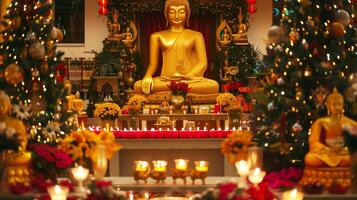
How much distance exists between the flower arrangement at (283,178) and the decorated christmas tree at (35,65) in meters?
2.33

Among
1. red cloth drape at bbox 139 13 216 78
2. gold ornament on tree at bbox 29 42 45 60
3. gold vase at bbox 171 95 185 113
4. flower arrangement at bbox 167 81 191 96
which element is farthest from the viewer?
red cloth drape at bbox 139 13 216 78

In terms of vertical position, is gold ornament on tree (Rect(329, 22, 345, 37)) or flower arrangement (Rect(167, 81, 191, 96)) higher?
gold ornament on tree (Rect(329, 22, 345, 37))

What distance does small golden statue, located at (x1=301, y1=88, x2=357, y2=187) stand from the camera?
7289 mm

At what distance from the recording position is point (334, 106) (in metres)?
7.34

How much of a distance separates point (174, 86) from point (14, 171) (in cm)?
643

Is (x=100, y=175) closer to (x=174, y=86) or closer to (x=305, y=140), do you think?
(x=305, y=140)

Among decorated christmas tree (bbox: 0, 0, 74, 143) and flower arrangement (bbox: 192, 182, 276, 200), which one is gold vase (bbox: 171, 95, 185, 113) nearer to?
decorated christmas tree (bbox: 0, 0, 74, 143)

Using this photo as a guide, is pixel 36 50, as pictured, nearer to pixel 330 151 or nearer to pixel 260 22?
pixel 330 151

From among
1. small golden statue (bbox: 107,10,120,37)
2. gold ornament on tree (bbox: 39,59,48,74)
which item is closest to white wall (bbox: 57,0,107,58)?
small golden statue (bbox: 107,10,120,37)

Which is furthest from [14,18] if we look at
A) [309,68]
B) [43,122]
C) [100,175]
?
[309,68]

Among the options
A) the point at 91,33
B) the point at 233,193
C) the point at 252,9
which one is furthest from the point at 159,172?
the point at 91,33

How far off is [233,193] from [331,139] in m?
1.59

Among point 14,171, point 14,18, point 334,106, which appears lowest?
point 14,171

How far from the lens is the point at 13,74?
795cm
